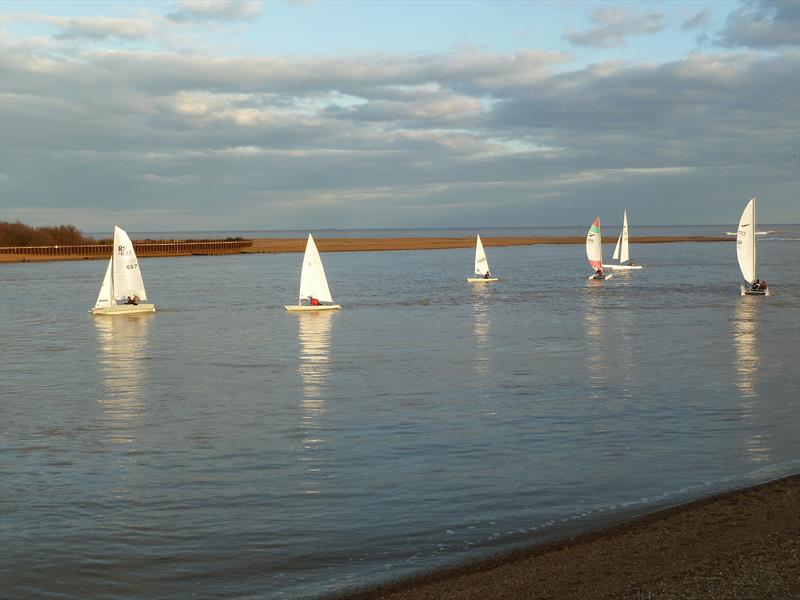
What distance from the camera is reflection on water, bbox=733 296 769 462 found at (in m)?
18.2

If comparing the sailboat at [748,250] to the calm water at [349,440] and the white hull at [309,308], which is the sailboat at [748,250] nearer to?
the calm water at [349,440]

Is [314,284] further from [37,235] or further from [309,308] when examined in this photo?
[37,235]

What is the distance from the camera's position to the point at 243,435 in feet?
66.3

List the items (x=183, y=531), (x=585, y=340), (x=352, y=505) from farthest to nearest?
(x=585, y=340)
(x=352, y=505)
(x=183, y=531)

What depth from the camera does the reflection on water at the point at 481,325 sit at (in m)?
30.3

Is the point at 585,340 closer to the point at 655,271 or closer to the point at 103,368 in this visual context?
the point at 103,368

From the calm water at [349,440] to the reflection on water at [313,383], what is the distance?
0.09 meters

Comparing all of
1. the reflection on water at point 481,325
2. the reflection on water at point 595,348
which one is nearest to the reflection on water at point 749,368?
the reflection on water at point 595,348

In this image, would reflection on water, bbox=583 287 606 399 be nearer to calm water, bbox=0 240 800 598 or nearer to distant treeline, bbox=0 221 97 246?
calm water, bbox=0 240 800 598

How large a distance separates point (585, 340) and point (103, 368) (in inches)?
713

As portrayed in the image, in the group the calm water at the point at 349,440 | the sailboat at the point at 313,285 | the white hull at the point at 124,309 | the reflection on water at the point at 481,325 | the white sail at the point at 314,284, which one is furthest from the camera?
the white sail at the point at 314,284

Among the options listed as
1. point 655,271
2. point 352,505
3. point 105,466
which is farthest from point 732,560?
Answer: point 655,271

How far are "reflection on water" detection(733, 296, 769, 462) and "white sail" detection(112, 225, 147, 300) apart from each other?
31.1 meters

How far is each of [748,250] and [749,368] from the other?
31508mm
